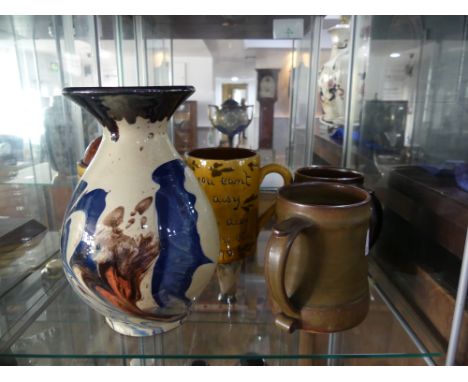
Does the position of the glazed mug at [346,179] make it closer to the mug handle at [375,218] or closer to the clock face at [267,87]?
the mug handle at [375,218]

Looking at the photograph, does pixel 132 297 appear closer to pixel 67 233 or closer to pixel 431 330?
pixel 67 233

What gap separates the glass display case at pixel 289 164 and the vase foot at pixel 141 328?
0.6 inches

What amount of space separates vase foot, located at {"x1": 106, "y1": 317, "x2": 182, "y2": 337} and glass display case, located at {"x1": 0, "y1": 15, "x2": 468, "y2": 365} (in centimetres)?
2

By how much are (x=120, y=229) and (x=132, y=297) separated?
2.1 inches

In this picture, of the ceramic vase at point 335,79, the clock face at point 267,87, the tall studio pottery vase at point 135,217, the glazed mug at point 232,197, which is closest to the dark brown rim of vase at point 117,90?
the tall studio pottery vase at point 135,217

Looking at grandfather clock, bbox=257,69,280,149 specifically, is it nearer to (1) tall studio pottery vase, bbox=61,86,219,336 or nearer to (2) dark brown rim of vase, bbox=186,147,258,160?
(2) dark brown rim of vase, bbox=186,147,258,160

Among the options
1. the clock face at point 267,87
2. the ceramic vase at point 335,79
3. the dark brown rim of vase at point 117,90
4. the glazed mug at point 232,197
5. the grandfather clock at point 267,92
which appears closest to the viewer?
the dark brown rim of vase at point 117,90

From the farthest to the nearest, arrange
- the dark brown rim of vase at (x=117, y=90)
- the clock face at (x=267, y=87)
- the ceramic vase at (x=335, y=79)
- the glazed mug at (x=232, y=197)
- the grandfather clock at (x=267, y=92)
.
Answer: the clock face at (x=267, y=87)
the grandfather clock at (x=267, y=92)
the ceramic vase at (x=335, y=79)
the glazed mug at (x=232, y=197)
the dark brown rim of vase at (x=117, y=90)

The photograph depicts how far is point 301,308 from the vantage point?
0.32 m

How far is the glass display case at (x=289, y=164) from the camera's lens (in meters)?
0.36

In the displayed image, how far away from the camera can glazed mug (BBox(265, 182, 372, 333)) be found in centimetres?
29

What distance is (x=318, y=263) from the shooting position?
0.31 metres

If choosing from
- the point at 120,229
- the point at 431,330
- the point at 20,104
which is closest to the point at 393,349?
the point at 431,330

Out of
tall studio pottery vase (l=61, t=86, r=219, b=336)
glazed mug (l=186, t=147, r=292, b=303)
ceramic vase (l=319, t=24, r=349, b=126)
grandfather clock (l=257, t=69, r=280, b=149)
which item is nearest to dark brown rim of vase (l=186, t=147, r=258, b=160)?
glazed mug (l=186, t=147, r=292, b=303)
